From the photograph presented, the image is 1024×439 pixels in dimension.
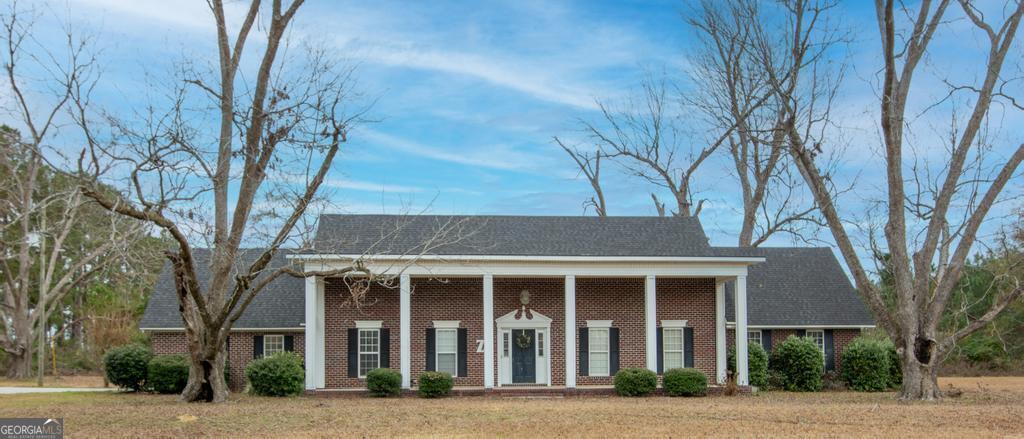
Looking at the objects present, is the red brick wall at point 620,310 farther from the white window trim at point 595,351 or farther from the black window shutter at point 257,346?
the black window shutter at point 257,346

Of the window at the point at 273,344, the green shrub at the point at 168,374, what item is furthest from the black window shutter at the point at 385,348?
the green shrub at the point at 168,374

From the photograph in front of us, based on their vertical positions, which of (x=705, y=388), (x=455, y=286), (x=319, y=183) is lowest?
(x=705, y=388)

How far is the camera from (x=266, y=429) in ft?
58.4

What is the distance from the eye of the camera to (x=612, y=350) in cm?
3030

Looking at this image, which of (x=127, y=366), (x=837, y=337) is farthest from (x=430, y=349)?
(x=837, y=337)

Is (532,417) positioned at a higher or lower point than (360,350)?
lower

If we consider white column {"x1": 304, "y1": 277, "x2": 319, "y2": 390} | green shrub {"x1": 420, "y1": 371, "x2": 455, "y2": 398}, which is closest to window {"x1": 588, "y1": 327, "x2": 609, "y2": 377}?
green shrub {"x1": 420, "y1": 371, "x2": 455, "y2": 398}

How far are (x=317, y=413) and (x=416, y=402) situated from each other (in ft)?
15.2

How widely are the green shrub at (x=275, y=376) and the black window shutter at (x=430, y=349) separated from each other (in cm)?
412

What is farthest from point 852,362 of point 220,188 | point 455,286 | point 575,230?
point 220,188

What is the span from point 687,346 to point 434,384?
8183 mm

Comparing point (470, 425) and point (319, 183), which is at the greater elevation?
point (319, 183)

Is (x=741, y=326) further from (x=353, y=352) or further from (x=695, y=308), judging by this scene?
(x=353, y=352)

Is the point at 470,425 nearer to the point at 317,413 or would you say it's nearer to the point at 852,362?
the point at 317,413
